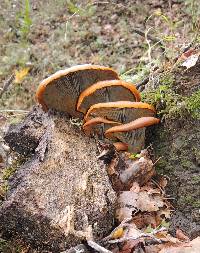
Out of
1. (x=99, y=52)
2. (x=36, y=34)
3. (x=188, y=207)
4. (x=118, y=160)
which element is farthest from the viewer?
(x=36, y=34)

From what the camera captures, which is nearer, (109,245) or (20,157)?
(109,245)

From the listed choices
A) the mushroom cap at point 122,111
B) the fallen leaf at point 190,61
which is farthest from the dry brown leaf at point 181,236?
the fallen leaf at point 190,61

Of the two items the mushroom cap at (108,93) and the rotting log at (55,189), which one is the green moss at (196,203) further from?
the mushroom cap at (108,93)

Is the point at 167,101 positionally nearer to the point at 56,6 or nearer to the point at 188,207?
the point at 188,207

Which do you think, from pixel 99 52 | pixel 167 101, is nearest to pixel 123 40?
pixel 99 52

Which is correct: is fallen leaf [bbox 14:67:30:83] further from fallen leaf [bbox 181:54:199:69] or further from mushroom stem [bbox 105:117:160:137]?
mushroom stem [bbox 105:117:160:137]

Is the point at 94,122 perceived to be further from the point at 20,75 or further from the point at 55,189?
the point at 20,75

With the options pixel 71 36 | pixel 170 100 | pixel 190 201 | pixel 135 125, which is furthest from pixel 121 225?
pixel 71 36
